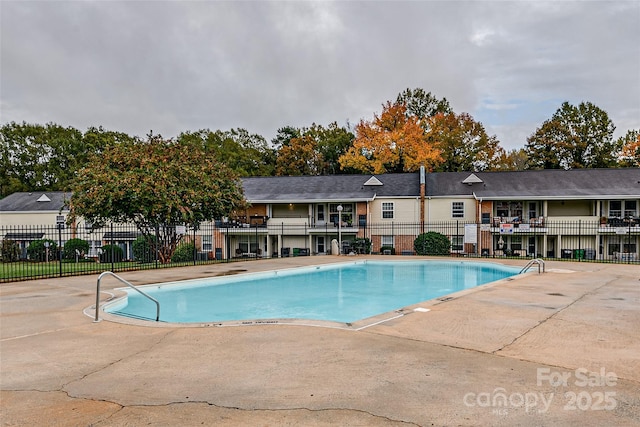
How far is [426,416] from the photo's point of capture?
384 centimetres

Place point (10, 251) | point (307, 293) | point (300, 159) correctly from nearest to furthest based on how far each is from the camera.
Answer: point (307, 293), point (10, 251), point (300, 159)

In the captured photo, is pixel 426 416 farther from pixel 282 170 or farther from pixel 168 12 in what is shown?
pixel 282 170

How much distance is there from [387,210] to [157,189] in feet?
59.7

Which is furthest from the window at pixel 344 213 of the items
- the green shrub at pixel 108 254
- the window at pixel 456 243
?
the green shrub at pixel 108 254

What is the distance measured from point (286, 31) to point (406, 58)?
36.1 feet

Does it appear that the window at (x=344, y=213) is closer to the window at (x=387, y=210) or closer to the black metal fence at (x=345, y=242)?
the black metal fence at (x=345, y=242)

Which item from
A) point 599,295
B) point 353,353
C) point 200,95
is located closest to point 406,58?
point 200,95

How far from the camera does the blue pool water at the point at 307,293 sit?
11.8 meters

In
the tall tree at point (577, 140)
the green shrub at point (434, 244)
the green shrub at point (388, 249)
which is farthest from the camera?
the tall tree at point (577, 140)

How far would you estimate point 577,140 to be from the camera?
149 feet

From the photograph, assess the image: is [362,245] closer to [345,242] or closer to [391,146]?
[345,242]

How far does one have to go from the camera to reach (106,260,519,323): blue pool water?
38.6 ft

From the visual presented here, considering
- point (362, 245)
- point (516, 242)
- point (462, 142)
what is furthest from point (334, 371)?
point (462, 142)

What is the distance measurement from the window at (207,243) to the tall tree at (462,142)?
986 inches
